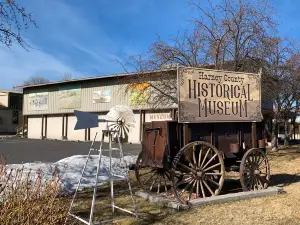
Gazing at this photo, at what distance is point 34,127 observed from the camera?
42594 millimetres

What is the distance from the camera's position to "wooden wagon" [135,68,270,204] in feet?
24.1

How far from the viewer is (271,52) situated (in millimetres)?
13852

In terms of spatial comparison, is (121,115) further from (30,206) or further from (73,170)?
(73,170)

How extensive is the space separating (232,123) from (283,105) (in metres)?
15.6

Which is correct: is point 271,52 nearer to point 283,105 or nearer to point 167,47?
point 167,47

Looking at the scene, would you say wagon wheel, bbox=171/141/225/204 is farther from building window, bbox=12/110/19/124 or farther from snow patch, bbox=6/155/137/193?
building window, bbox=12/110/19/124

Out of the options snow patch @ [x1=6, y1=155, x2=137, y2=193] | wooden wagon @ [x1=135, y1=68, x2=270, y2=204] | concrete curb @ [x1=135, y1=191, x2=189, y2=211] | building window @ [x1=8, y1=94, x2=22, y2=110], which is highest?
building window @ [x1=8, y1=94, x2=22, y2=110]

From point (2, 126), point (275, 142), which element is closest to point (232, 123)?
point (275, 142)

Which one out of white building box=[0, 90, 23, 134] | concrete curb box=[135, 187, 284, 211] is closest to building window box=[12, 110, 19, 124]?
white building box=[0, 90, 23, 134]

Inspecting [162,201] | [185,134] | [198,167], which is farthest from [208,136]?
[162,201]

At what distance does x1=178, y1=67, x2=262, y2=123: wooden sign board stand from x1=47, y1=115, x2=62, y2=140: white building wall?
107ft

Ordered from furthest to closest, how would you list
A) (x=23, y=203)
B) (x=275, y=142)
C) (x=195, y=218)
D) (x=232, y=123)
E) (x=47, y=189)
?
(x=275, y=142), (x=232, y=123), (x=195, y=218), (x=47, y=189), (x=23, y=203)

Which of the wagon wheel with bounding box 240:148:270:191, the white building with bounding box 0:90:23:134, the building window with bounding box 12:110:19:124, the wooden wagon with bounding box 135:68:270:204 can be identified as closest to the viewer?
the wooden wagon with bounding box 135:68:270:204

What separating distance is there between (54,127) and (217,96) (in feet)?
112
